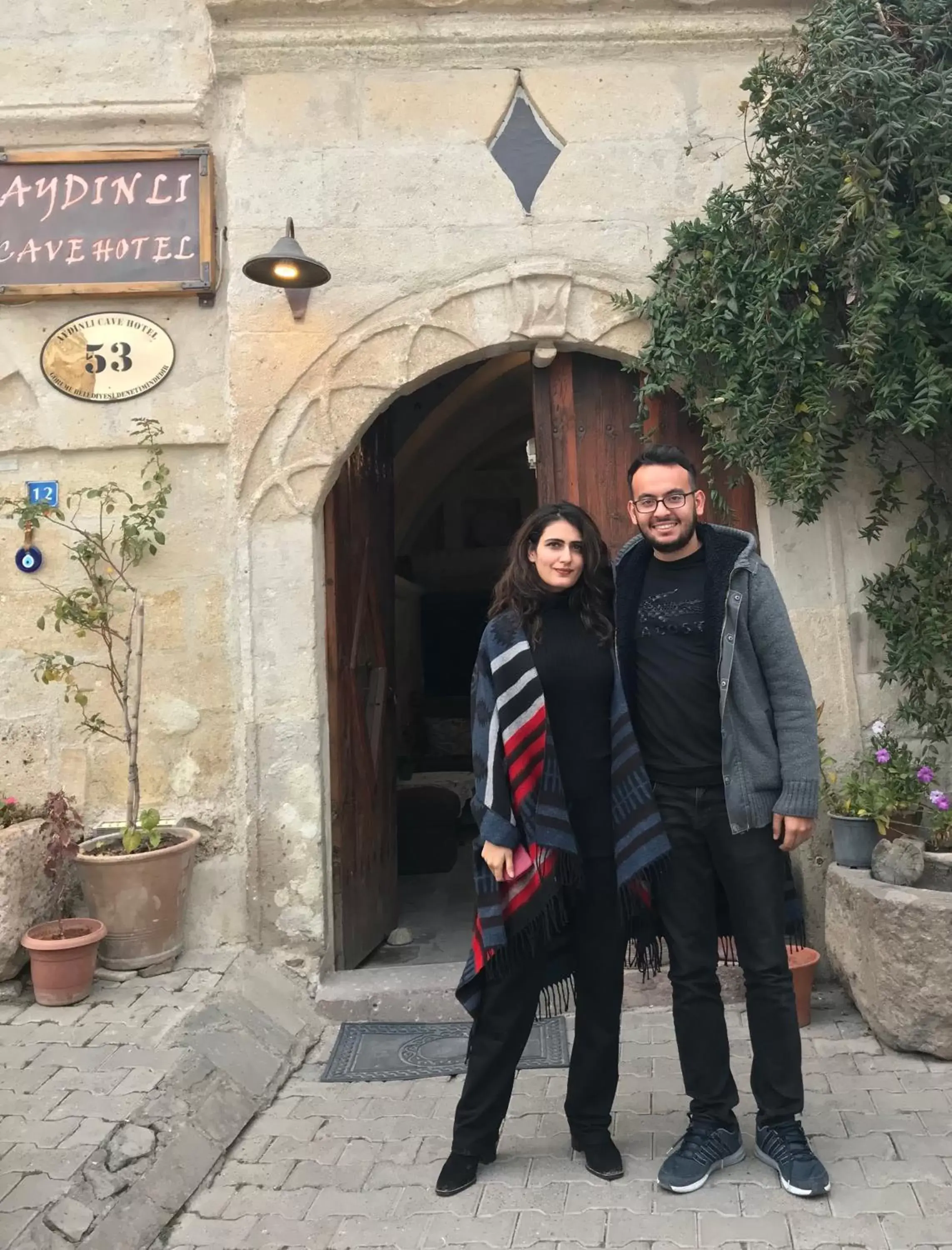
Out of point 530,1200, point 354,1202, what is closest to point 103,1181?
point 354,1202

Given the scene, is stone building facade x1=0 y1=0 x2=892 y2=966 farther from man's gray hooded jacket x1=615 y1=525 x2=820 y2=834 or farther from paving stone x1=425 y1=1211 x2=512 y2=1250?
paving stone x1=425 y1=1211 x2=512 y2=1250

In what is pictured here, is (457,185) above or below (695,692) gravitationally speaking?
above

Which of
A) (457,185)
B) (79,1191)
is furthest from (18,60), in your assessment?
(79,1191)

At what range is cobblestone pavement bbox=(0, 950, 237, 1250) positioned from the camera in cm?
256

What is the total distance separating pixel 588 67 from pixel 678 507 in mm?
2622

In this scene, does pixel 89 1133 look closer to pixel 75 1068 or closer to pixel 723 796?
pixel 75 1068

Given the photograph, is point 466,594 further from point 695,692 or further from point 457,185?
point 695,692

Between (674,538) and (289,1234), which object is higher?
(674,538)

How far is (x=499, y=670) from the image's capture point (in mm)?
2576

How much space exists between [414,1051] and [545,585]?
6.49 ft

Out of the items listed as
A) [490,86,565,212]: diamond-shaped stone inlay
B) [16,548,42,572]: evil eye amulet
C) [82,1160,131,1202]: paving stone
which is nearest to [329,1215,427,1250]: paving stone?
[82,1160,131,1202]: paving stone

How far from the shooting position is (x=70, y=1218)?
2424 mm

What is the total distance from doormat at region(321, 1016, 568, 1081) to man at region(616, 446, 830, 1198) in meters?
0.96

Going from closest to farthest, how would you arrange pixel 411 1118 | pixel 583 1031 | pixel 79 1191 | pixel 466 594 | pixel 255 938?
1. pixel 79 1191
2. pixel 583 1031
3. pixel 411 1118
4. pixel 255 938
5. pixel 466 594
